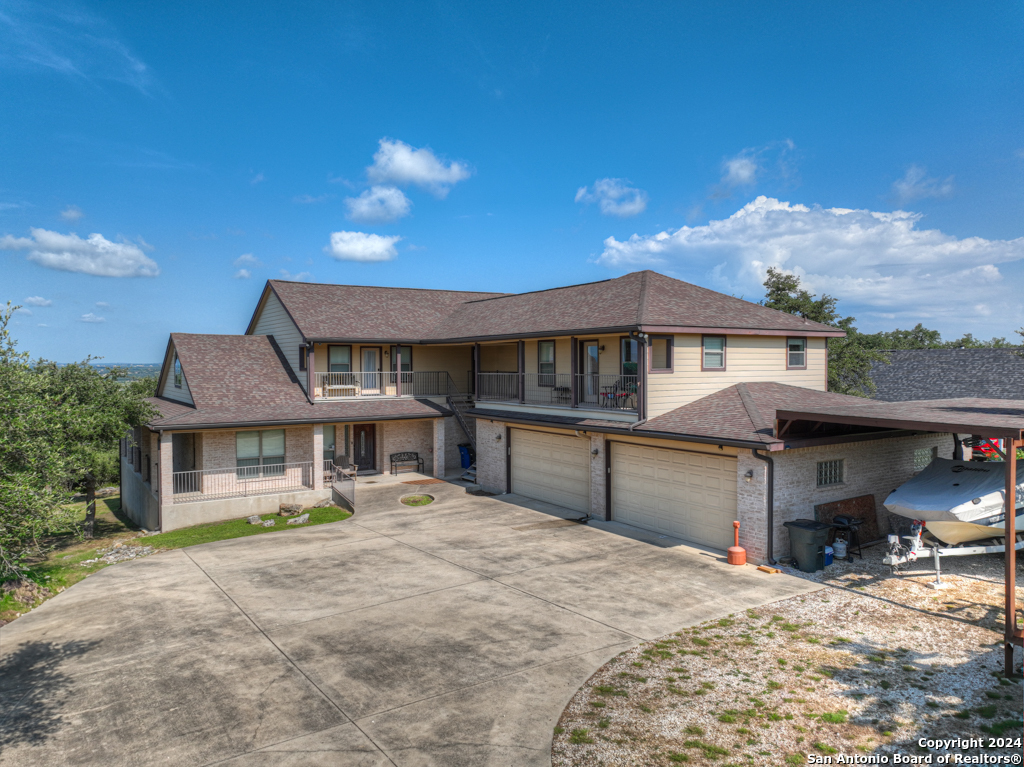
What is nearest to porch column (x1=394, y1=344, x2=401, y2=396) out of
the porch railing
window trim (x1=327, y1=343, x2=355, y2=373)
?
window trim (x1=327, y1=343, x2=355, y2=373)

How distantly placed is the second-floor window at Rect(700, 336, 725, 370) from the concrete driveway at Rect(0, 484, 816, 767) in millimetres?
5923

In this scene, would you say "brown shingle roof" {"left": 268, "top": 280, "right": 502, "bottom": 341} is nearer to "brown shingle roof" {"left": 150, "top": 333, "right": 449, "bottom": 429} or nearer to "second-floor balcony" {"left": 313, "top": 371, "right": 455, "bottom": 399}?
"second-floor balcony" {"left": 313, "top": 371, "right": 455, "bottom": 399}

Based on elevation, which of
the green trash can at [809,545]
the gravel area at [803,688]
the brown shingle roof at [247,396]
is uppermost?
the brown shingle roof at [247,396]

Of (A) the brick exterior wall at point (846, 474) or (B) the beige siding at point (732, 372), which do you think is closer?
(A) the brick exterior wall at point (846, 474)

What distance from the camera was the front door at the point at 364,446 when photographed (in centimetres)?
2679

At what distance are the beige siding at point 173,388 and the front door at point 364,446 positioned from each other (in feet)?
21.5

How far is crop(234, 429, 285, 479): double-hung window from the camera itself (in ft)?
72.8

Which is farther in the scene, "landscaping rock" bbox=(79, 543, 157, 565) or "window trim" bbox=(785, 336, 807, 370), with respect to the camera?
"window trim" bbox=(785, 336, 807, 370)

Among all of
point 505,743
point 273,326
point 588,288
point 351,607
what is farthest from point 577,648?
point 273,326

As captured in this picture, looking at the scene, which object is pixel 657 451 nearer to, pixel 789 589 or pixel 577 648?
pixel 789 589

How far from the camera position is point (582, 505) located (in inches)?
792

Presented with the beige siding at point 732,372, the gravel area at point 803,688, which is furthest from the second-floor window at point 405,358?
the gravel area at point 803,688

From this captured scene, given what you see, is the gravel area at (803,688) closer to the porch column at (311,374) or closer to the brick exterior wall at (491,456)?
the brick exterior wall at (491,456)

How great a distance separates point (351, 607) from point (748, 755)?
25.4ft
